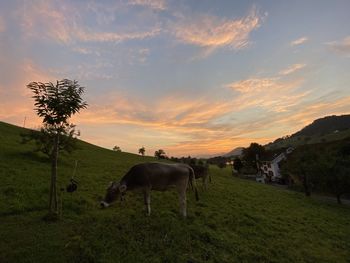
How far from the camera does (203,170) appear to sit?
28844 mm

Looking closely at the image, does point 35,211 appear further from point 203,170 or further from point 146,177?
point 203,170

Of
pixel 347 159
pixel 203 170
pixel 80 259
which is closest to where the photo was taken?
pixel 80 259

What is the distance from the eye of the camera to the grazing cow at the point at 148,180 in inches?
525

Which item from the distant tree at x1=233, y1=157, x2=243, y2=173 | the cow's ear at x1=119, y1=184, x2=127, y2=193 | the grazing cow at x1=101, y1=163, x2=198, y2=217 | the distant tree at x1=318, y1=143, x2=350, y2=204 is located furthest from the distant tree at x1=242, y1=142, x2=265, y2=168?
the cow's ear at x1=119, y1=184, x2=127, y2=193

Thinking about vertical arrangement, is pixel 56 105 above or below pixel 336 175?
above

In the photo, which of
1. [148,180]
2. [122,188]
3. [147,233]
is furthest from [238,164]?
[147,233]

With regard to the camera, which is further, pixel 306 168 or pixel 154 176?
pixel 306 168

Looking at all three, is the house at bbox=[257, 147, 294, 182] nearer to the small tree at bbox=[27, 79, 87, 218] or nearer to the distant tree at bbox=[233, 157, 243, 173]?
the distant tree at bbox=[233, 157, 243, 173]

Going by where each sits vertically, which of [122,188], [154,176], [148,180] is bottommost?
[122,188]

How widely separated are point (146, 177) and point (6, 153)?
29.4 meters

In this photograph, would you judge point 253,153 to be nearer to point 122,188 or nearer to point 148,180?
point 148,180

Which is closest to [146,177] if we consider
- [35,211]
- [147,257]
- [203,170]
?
[147,257]

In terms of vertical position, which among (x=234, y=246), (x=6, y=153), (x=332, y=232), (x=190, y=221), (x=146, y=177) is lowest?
(x=332, y=232)

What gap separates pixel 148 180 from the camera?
13.6 m
